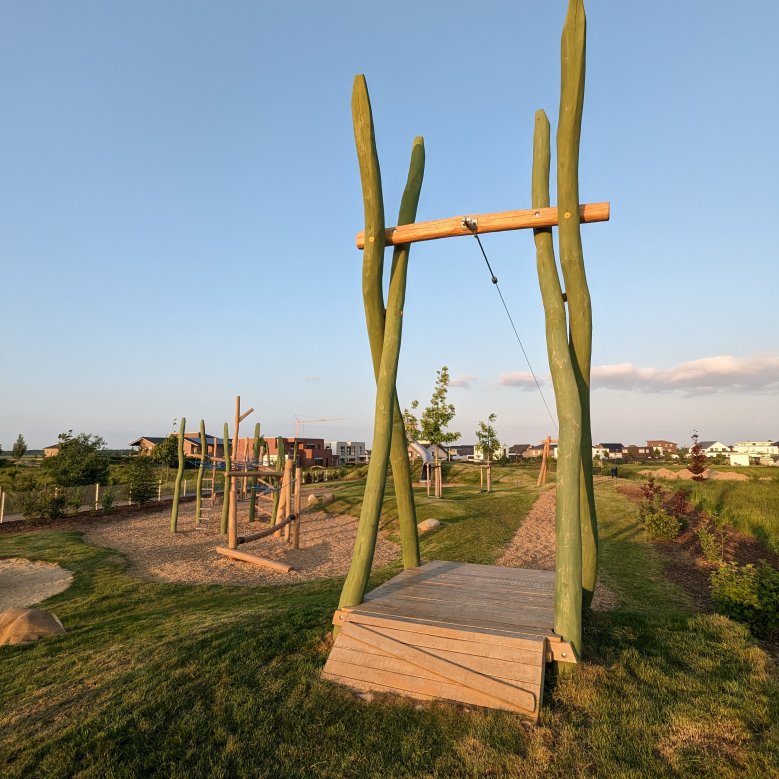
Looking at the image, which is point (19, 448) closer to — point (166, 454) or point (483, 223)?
point (166, 454)

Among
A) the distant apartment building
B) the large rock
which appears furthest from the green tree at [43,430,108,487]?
the distant apartment building

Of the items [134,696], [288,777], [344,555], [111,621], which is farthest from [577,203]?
[344,555]

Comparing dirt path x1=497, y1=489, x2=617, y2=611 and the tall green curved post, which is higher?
the tall green curved post

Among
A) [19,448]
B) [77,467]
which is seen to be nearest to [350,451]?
[19,448]

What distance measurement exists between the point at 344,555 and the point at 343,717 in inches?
324

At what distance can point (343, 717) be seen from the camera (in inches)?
131

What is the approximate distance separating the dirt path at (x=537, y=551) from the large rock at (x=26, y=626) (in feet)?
20.3

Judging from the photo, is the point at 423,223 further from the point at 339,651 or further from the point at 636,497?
the point at 636,497

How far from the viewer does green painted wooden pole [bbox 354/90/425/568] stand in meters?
4.61

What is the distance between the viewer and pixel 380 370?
15.1ft

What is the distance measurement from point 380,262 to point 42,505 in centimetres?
1763

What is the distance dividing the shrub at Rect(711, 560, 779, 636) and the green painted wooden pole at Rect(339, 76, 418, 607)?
4116 mm

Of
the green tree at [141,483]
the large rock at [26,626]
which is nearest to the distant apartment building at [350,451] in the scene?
the green tree at [141,483]

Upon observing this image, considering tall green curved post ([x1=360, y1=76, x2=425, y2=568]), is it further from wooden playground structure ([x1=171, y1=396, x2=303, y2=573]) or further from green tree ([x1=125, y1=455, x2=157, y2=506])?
green tree ([x1=125, y1=455, x2=157, y2=506])
